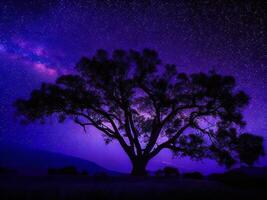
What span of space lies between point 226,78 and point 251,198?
12441 millimetres

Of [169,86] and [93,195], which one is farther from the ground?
[169,86]

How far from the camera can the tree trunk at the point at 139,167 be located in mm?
21250

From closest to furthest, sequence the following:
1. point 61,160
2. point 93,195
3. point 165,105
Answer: point 93,195 → point 165,105 → point 61,160

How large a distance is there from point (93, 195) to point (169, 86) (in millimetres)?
14896

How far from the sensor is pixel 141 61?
72.8 ft

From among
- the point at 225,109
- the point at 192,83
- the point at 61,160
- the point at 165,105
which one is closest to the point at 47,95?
the point at 165,105

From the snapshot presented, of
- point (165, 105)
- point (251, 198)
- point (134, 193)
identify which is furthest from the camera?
point (165, 105)

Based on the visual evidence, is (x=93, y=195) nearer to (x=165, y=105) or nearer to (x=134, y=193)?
(x=134, y=193)

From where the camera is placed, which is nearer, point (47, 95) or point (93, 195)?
point (93, 195)

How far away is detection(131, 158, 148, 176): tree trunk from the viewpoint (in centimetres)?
2125

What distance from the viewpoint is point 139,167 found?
2142 centimetres

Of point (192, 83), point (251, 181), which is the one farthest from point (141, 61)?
point (251, 181)

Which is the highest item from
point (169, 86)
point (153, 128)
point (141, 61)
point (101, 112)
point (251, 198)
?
point (141, 61)

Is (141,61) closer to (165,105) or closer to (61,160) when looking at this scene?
(165,105)
